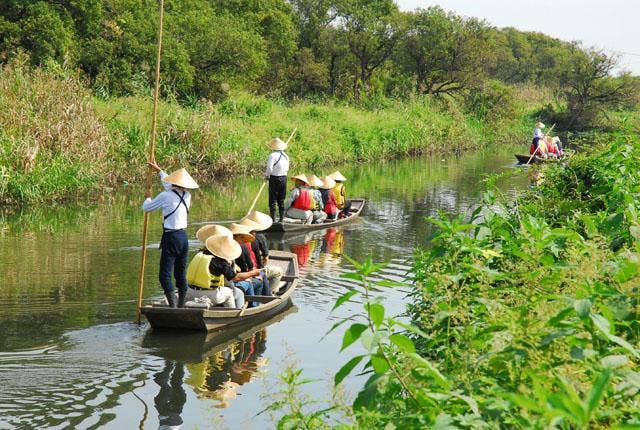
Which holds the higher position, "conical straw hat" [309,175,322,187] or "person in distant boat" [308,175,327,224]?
"conical straw hat" [309,175,322,187]

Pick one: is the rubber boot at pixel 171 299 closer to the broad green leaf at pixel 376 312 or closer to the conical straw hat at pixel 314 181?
the broad green leaf at pixel 376 312

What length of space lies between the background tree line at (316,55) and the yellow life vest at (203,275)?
741 inches

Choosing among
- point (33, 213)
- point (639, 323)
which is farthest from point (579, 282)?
point (33, 213)

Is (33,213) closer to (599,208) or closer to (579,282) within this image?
(599,208)

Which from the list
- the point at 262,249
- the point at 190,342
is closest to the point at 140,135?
the point at 262,249

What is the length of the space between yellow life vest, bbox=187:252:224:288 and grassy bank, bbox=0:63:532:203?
9.62 meters

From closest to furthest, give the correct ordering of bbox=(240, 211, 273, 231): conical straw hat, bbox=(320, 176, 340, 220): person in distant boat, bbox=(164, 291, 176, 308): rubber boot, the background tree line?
bbox=(164, 291, 176, 308): rubber boot < bbox=(240, 211, 273, 231): conical straw hat < bbox=(320, 176, 340, 220): person in distant boat < the background tree line

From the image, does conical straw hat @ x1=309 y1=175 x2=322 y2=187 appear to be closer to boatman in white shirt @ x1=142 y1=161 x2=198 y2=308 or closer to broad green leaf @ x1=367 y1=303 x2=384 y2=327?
boatman in white shirt @ x1=142 y1=161 x2=198 y2=308

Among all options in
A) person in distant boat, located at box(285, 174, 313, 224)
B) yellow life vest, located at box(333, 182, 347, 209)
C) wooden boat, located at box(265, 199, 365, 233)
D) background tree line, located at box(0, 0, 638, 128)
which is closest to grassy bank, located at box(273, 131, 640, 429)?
wooden boat, located at box(265, 199, 365, 233)

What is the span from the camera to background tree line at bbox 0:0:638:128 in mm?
29625

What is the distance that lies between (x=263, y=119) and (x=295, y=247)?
15.2 metres

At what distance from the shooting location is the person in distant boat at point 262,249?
475 inches

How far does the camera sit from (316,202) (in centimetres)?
1881

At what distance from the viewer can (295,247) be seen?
17.2m
